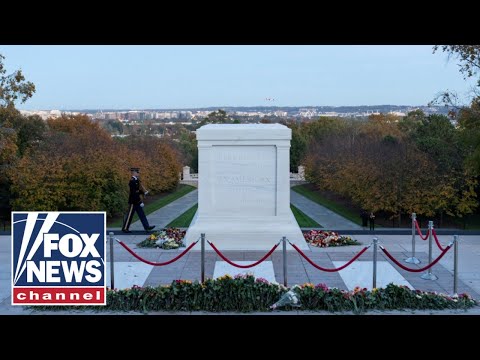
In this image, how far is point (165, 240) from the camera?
1352 centimetres

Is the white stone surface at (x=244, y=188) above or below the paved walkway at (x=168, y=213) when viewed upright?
above

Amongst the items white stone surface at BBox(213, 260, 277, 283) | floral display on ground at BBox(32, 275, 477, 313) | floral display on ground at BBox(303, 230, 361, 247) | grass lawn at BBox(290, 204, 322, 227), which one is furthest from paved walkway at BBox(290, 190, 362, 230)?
floral display on ground at BBox(32, 275, 477, 313)

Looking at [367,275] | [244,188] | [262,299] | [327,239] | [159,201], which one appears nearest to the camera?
[262,299]

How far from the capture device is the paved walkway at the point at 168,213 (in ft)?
73.3

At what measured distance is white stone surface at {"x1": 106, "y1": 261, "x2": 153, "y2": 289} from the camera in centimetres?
1058

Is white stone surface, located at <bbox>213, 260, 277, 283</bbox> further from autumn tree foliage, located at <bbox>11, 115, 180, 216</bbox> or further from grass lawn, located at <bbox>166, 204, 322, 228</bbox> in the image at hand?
autumn tree foliage, located at <bbox>11, 115, 180, 216</bbox>

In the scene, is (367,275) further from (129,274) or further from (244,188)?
(129,274)

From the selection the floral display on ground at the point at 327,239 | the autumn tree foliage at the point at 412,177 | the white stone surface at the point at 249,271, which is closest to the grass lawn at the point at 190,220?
the autumn tree foliage at the point at 412,177

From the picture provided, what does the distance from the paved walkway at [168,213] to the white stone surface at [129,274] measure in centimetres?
874

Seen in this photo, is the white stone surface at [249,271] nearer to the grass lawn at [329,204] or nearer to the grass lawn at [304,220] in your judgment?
the grass lawn at [304,220]

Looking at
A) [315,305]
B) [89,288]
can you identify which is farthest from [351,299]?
[89,288]

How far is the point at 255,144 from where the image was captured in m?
13.2

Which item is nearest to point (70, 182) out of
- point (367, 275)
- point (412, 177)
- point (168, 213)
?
point (168, 213)

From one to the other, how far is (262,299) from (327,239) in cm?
457
